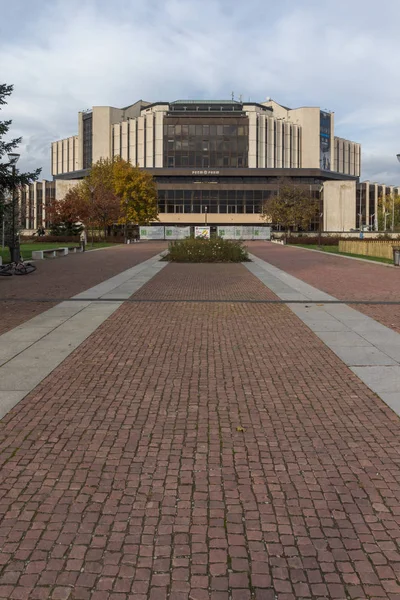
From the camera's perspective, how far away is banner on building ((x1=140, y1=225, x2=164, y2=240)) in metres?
82.8

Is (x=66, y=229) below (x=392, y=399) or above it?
above

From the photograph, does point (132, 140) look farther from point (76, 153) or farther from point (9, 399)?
point (9, 399)

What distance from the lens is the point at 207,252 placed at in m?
28.2

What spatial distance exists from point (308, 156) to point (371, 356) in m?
118

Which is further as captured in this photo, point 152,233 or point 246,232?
point 246,232

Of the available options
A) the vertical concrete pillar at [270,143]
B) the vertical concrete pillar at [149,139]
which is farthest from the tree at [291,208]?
the vertical concrete pillar at [149,139]

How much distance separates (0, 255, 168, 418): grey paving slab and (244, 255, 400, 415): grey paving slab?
12.7 ft

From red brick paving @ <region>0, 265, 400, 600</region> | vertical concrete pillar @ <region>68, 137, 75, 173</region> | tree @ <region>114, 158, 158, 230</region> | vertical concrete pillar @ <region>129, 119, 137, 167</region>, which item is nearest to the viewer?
red brick paving @ <region>0, 265, 400, 600</region>

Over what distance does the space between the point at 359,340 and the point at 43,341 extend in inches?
196

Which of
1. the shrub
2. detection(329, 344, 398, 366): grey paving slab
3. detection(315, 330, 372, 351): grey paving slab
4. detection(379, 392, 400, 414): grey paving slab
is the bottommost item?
detection(379, 392, 400, 414): grey paving slab

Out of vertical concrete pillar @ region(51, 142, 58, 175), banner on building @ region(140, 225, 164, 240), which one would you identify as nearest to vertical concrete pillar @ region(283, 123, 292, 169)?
banner on building @ region(140, 225, 164, 240)

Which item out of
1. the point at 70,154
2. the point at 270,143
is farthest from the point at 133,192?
the point at 70,154

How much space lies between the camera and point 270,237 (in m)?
86.7

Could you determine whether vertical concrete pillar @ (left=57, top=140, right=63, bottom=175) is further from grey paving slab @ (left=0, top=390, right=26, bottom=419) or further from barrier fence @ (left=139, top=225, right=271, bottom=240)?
grey paving slab @ (left=0, top=390, right=26, bottom=419)
